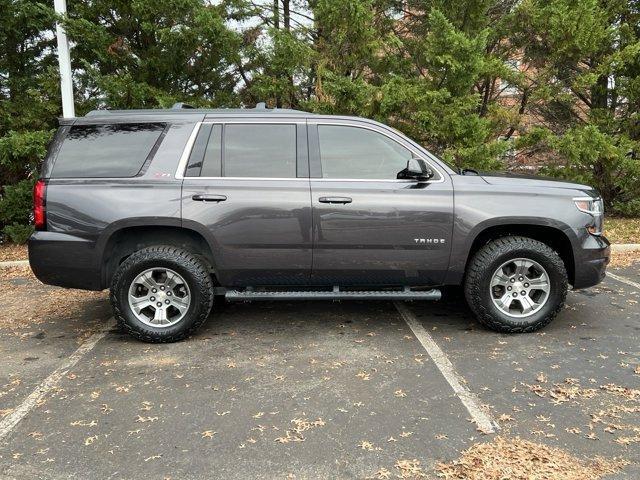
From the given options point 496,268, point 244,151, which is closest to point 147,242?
point 244,151

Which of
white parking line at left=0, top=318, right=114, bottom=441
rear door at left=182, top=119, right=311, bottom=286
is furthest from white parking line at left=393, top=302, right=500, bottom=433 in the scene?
white parking line at left=0, top=318, right=114, bottom=441

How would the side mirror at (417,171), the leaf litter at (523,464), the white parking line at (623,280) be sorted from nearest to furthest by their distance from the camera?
the leaf litter at (523,464)
the side mirror at (417,171)
the white parking line at (623,280)

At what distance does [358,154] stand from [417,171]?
0.56m

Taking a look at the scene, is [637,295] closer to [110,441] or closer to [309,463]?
[309,463]

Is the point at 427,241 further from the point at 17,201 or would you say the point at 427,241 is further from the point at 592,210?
the point at 17,201

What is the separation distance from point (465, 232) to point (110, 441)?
310 cm

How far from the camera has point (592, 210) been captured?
15.6 feet

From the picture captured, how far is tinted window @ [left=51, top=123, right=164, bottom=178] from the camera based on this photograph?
4.61 metres

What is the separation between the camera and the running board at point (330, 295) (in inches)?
184

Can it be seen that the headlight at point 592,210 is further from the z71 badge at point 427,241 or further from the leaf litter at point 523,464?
the leaf litter at point 523,464

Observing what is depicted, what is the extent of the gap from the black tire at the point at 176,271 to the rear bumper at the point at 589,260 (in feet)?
10.4

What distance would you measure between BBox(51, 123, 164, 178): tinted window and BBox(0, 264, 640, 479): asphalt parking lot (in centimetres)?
149

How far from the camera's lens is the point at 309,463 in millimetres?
2908

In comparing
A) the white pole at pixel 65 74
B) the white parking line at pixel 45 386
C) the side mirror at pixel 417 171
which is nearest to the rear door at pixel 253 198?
the side mirror at pixel 417 171
